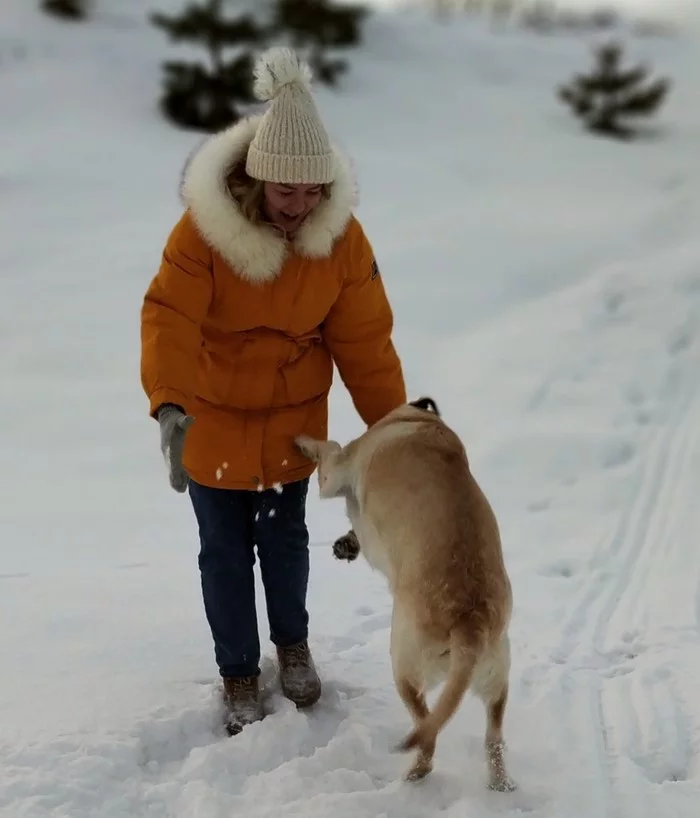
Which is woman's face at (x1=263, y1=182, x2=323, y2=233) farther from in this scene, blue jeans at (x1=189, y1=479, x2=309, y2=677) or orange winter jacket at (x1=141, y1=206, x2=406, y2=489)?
blue jeans at (x1=189, y1=479, x2=309, y2=677)

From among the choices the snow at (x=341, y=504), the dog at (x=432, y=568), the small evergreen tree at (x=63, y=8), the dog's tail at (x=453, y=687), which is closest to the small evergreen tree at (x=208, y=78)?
the snow at (x=341, y=504)

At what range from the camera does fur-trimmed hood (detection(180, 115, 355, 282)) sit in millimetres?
2379

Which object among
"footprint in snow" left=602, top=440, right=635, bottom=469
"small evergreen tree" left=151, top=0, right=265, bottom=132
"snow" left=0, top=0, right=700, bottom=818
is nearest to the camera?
"snow" left=0, top=0, right=700, bottom=818

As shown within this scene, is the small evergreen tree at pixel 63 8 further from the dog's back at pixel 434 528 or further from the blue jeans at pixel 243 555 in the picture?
the dog's back at pixel 434 528

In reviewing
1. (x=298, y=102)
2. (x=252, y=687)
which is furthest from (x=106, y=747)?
(x=298, y=102)

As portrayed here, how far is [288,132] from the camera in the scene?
2.33 metres

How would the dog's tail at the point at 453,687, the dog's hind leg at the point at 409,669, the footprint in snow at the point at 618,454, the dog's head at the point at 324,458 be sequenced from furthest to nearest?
1. the footprint in snow at the point at 618,454
2. the dog's head at the point at 324,458
3. the dog's hind leg at the point at 409,669
4. the dog's tail at the point at 453,687

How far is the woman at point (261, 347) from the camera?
7.80 feet

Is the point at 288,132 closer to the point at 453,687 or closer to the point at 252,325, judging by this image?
the point at 252,325

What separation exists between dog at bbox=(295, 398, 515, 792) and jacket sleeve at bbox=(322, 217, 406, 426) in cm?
23

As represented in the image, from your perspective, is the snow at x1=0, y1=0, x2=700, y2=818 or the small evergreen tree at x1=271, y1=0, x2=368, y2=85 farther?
the small evergreen tree at x1=271, y1=0, x2=368, y2=85

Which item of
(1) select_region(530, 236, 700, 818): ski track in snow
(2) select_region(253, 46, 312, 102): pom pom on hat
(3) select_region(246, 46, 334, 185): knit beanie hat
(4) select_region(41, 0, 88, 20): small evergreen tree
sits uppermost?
(4) select_region(41, 0, 88, 20): small evergreen tree

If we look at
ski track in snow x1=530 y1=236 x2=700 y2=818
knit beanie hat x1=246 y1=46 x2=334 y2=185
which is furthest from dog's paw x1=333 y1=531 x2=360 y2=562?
knit beanie hat x1=246 y1=46 x2=334 y2=185

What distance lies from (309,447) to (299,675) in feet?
2.47
